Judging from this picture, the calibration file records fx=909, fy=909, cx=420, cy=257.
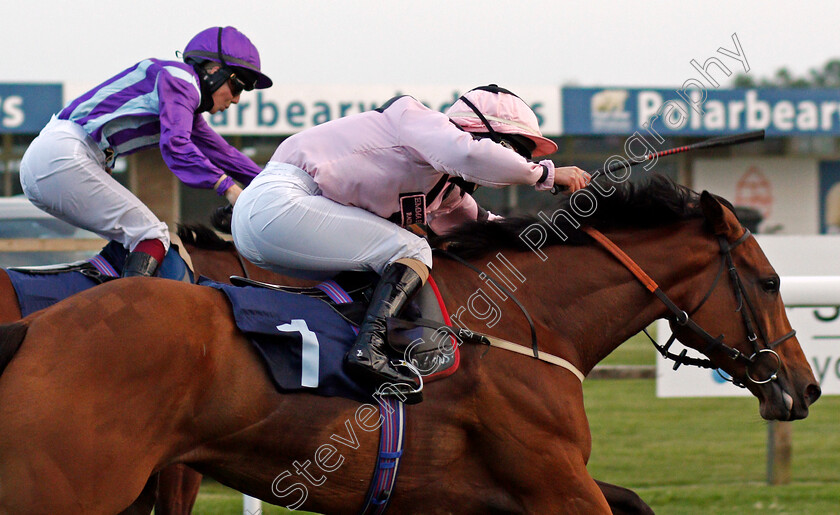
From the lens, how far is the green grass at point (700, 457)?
485 centimetres

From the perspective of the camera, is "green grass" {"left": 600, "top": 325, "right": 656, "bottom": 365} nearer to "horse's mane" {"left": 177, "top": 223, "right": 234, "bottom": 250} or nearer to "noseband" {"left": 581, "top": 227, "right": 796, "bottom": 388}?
"horse's mane" {"left": 177, "top": 223, "right": 234, "bottom": 250}

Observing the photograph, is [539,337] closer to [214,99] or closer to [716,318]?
[716,318]

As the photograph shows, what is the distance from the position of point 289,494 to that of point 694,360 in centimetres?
155

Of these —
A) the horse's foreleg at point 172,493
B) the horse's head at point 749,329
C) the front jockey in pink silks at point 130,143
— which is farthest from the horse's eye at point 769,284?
the horse's foreleg at point 172,493

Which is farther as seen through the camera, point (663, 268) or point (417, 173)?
point (663, 268)

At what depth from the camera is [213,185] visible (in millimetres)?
3725

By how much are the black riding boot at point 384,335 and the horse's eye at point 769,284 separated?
1.25 meters

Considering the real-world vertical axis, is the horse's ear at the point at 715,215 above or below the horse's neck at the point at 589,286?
above

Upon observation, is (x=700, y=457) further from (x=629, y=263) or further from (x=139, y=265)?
(x=139, y=265)

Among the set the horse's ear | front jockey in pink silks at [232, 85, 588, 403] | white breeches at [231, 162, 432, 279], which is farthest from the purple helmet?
the horse's ear

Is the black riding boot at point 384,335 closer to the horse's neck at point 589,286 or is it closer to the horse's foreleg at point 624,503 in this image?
the horse's neck at point 589,286

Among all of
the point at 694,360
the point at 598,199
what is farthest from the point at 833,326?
the point at 598,199

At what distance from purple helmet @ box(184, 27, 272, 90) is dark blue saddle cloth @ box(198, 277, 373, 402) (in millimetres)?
1412

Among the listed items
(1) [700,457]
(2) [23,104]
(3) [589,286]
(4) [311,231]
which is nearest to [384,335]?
(4) [311,231]
